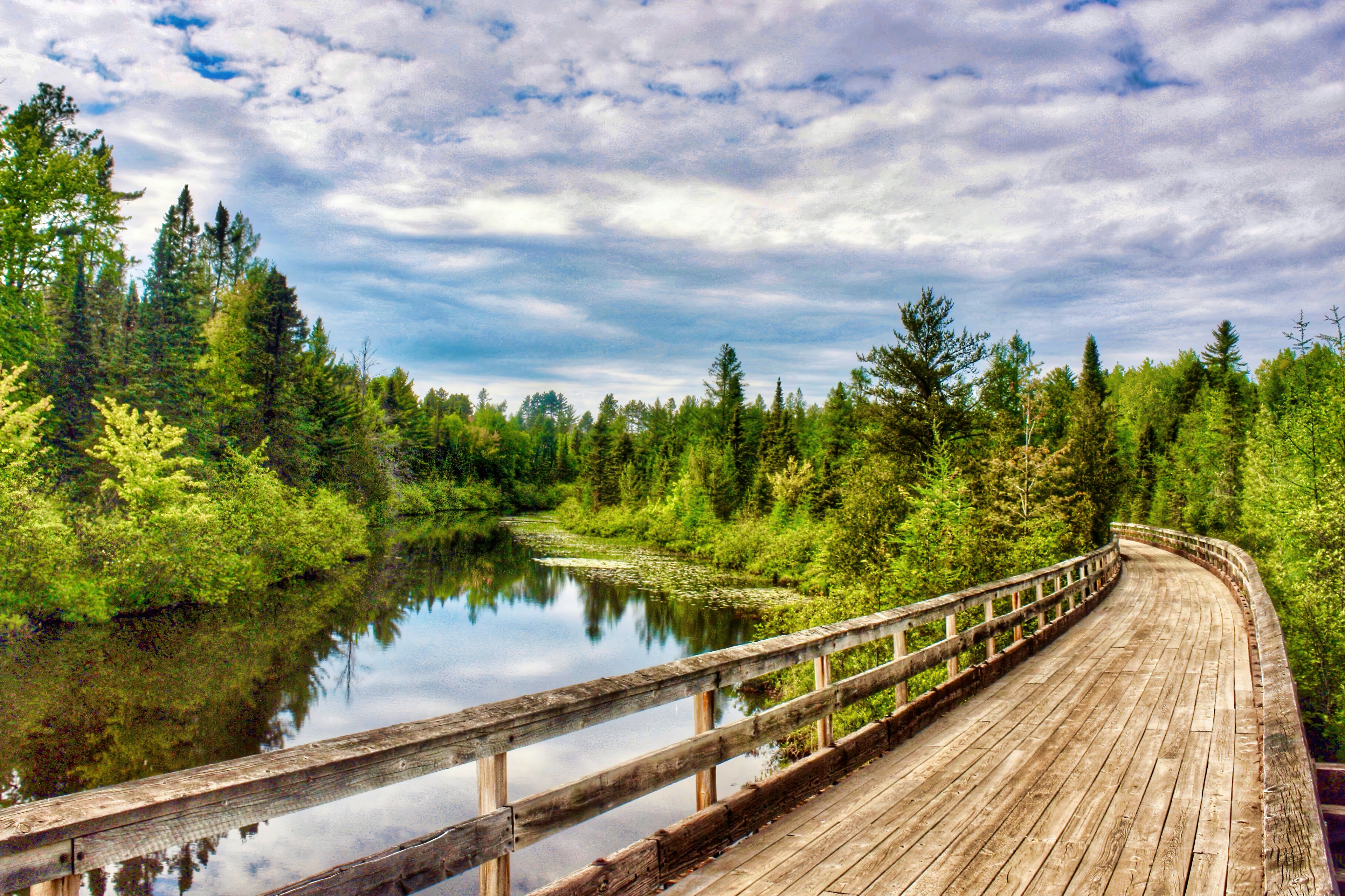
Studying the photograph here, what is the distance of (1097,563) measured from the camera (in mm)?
15852

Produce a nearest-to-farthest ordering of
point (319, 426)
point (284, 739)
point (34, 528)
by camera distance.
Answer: point (284, 739) < point (34, 528) < point (319, 426)

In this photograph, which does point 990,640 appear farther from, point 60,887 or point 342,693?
point 342,693

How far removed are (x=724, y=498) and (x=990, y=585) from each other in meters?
37.6

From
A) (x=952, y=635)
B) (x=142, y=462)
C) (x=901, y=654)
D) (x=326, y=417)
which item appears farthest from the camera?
(x=326, y=417)

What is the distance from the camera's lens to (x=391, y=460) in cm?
5278

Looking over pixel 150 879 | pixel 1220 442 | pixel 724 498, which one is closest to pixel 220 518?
pixel 150 879

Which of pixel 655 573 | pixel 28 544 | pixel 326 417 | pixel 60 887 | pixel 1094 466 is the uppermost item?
pixel 326 417

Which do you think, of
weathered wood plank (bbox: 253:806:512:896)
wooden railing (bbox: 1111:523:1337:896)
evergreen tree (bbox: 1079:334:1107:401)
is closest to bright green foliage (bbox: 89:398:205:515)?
weathered wood plank (bbox: 253:806:512:896)

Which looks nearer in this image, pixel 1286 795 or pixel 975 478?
pixel 1286 795

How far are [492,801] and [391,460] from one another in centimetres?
5386

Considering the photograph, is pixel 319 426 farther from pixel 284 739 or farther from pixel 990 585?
pixel 990 585

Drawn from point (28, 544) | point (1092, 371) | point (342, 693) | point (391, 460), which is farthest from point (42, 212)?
point (1092, 371)

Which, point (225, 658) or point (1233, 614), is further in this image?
point (225, 658)

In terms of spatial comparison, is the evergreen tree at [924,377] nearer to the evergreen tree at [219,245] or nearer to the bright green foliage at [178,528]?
the bright green foliage at [178,528]
